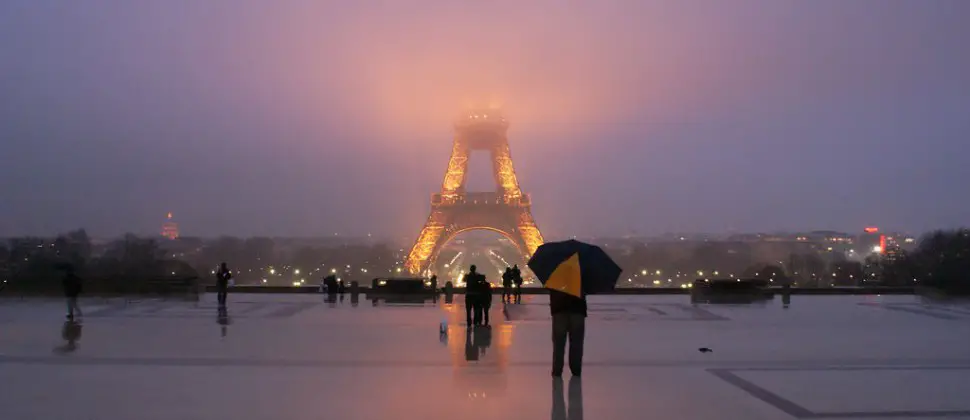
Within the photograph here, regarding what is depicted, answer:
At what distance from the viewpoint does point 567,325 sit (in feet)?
32.4

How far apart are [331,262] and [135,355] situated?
3670 inches

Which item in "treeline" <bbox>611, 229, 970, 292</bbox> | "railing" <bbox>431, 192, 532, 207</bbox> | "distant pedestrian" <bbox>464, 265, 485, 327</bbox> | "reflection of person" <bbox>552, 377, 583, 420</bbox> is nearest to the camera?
"reflection of person" <bbox>552, 377, 583, 420</bbox>

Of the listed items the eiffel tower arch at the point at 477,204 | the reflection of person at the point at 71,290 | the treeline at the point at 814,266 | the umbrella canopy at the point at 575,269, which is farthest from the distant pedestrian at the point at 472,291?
the eiffel tower arch at the point at 477,204

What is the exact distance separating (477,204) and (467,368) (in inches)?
2154

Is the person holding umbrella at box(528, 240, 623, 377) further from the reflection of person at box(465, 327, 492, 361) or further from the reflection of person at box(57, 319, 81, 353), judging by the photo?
the reflection of person at box(57, 319, 81, 353)

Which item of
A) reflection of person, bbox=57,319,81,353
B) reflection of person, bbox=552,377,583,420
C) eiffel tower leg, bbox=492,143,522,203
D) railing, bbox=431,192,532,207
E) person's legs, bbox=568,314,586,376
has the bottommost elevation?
reflection of person, bbox=552,377,583,420

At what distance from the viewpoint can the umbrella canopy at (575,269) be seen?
32.0ft

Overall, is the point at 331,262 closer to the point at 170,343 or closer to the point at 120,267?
the point at 120,267

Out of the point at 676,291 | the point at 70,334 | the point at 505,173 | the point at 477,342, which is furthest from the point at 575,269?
the point at 505,173

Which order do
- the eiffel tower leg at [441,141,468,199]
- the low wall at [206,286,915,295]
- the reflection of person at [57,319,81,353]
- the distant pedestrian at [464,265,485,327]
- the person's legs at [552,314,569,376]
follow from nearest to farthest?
the person's legs at [552,314,569,376], the reflection of person at [57,319,81,353], the distant pedestrian at [464,265,485,327], the low wall at [206,286,915,295], the eiffel tower leg at [441,141,468,199]

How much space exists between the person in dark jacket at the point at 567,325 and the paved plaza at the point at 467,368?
29 cm

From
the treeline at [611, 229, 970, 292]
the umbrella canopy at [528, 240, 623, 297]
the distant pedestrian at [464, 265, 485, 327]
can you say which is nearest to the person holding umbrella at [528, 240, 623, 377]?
the umbrella canopy at [528, 240, 623, 297]

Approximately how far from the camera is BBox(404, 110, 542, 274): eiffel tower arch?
201ft

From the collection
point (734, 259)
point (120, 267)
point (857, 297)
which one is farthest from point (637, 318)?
point (734, 259)
